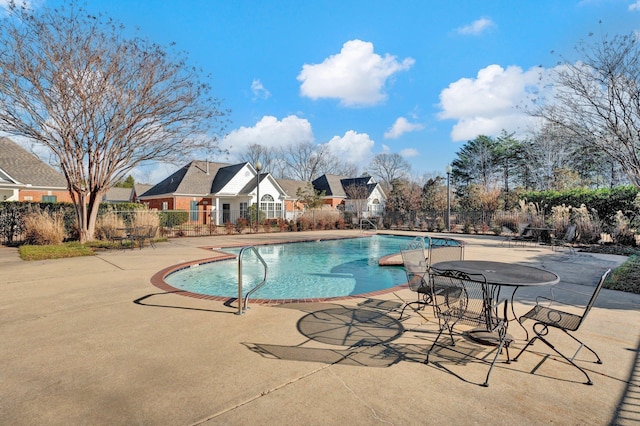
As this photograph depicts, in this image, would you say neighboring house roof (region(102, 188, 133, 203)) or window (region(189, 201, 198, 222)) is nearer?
window (region(189, 201, 198, 222))

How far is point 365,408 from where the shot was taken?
7.71 feet

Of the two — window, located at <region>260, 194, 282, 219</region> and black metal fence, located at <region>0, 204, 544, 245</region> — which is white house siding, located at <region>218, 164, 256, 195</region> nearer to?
black metal fence, located at <region>0, 204, 544, 245</region>

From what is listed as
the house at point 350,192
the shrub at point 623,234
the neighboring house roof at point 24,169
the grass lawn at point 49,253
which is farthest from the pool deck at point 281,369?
the house at point 350,192

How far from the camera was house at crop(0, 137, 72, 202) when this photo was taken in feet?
70.8

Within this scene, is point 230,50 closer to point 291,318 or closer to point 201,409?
point 291,318

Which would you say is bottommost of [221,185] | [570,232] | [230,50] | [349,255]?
[349,255]

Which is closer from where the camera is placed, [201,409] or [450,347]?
[201,409]

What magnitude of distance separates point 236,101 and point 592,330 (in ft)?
49.4

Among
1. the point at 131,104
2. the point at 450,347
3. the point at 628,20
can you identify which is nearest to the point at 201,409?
the point at 450,347

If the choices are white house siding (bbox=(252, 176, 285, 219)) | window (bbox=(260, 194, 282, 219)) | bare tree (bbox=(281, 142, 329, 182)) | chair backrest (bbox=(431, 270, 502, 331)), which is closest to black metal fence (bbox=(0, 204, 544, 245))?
window (bbox=(260, 194, 282, 219))

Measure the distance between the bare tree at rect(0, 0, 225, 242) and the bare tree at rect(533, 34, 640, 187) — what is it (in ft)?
44.6

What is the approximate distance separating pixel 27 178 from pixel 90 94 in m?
16.4

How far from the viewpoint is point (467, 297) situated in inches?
134

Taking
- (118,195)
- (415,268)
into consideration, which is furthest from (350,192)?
(118,195)
